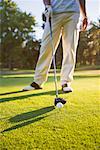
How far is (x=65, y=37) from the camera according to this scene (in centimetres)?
437

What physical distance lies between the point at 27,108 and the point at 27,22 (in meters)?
36.8

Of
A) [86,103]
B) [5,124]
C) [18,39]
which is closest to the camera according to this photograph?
[5,124]

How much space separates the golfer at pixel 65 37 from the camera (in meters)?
4.19

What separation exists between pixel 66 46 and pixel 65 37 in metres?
0.13

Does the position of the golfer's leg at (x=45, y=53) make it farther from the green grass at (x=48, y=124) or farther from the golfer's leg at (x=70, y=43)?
the green grass at (x=48, y=124)

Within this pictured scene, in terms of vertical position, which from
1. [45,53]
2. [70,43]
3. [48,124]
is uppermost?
[70,43]

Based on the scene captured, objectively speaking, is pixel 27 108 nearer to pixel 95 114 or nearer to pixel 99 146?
pixel 95 114

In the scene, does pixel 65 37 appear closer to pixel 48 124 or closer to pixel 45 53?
pixel 45 53

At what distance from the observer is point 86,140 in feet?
6.27

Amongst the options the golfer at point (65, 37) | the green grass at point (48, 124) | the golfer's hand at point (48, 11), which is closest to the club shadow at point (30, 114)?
the green grass at point (48, 124)

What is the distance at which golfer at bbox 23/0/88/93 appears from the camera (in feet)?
13.8

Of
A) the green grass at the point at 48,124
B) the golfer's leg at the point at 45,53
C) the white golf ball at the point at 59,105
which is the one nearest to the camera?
the green grass at the point at 48,124

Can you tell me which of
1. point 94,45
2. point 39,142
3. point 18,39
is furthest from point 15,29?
point 39,142

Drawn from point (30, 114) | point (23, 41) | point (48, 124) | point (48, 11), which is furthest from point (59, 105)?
point (23, 41)
